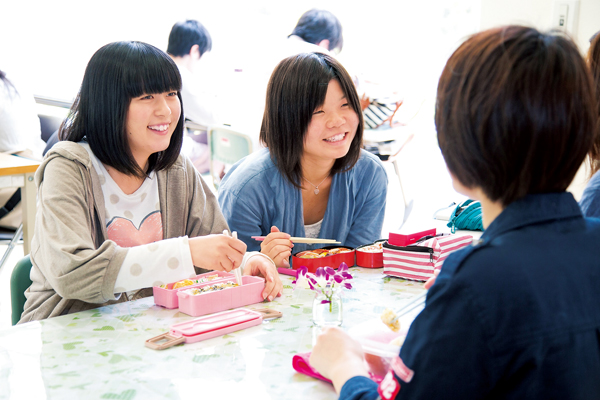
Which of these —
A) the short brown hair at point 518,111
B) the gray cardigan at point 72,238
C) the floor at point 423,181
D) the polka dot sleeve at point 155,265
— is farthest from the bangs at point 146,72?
the floor at point 423,181

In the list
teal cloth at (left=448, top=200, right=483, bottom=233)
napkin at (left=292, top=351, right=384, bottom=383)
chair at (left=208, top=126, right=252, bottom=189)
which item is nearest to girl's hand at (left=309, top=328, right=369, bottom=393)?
napkin at (left=292, top=351, right=384, bottom=383)

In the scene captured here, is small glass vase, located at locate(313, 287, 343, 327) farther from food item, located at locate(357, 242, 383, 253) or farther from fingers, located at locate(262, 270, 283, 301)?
food item, located at locate(357, 242, 383, 253)

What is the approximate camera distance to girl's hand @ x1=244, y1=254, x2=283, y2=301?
4.25 ft

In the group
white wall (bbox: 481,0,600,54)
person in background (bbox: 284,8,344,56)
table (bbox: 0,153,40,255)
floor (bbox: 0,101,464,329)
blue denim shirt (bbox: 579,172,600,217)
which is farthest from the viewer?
floor (bbox: 0,101,464,329)

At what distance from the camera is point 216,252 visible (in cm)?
128

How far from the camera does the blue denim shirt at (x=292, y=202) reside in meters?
1.81

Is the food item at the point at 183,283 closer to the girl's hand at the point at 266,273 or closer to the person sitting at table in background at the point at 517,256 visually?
the girl's hand at the point at 266,273

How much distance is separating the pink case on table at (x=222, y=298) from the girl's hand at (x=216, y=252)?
0.05m

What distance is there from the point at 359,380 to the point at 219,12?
4.70 meters

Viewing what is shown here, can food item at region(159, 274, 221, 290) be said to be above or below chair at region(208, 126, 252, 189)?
below

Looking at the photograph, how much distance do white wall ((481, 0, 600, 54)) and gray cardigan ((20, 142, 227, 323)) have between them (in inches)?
104

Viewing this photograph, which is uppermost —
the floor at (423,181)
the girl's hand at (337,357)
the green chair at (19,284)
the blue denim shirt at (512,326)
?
the blue denim shirt at (512,326)

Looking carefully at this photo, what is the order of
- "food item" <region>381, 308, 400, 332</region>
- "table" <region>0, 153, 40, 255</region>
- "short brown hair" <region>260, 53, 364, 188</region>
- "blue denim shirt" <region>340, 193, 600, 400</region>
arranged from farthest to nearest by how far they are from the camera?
"table" <region>0, 153, 40, 255</region>
"short brown hair" <region>260, 53, 364, 188</region>
"food item" <region>381, 308, 400, 332</region>
"blue denim shirt" <region>340, 193, 600, 400</region>

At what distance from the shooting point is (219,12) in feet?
16.4
